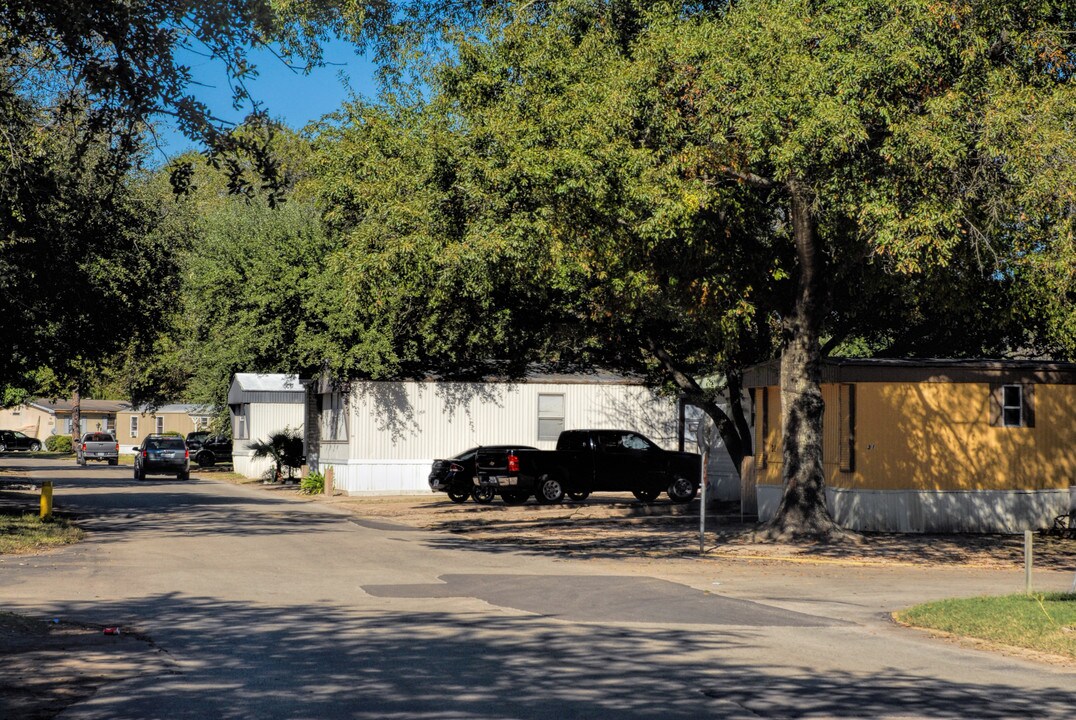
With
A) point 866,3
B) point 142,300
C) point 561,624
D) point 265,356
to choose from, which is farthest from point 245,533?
point 265,356

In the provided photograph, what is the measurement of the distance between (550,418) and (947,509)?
1734cm

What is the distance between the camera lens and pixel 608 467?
34.6 meters

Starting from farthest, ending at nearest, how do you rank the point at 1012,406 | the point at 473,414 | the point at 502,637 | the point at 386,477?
the point at 473,414 < the point at 386,477 < the point at 1012,406 < the point at 502,637

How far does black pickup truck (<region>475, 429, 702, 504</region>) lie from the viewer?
34250 mm

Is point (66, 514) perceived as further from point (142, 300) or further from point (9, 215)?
point (9, 215)

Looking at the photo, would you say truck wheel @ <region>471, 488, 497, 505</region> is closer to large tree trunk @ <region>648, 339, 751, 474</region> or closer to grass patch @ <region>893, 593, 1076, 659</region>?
large tree trunk @ <region>648, 339, 751, 474</region>

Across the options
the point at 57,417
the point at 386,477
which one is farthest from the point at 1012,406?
the point at 57,417

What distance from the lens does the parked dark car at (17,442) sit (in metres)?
92.1

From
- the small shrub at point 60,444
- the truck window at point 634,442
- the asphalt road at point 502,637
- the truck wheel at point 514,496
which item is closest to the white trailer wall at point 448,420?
the truck window at point 634,442

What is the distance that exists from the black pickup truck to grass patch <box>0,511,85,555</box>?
13073 mm

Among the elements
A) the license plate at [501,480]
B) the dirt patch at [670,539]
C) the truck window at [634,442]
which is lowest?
the dirt patch at [670,539]

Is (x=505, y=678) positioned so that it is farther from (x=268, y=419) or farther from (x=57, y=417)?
(x=57, y=417)

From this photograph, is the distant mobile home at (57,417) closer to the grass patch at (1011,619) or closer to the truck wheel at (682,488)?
the truck wheel at (682,488)

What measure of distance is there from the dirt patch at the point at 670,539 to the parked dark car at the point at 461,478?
1139 millimetres
